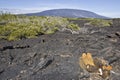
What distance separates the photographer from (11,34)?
22172 millimetres

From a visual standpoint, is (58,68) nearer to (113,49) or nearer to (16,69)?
(16,69)

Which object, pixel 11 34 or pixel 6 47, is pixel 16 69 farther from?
pixel 11 34

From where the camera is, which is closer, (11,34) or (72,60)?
(72,60)

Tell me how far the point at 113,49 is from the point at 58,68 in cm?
429

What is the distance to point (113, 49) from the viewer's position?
1611cm

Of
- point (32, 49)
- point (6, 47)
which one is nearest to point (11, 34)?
point (6, 47)

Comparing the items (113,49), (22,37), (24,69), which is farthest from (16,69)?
(22,37)

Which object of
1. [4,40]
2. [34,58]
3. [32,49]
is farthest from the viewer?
[4,40]

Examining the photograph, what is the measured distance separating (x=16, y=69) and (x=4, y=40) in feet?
23.7

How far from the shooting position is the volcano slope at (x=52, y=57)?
43.5ft

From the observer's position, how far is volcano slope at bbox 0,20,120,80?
13267mm

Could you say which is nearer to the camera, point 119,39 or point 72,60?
point 72,60

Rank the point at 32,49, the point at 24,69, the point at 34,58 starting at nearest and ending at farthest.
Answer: the point at 24,69 < the point at 34,58 < the point at 32,49

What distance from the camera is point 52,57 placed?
15.1m
